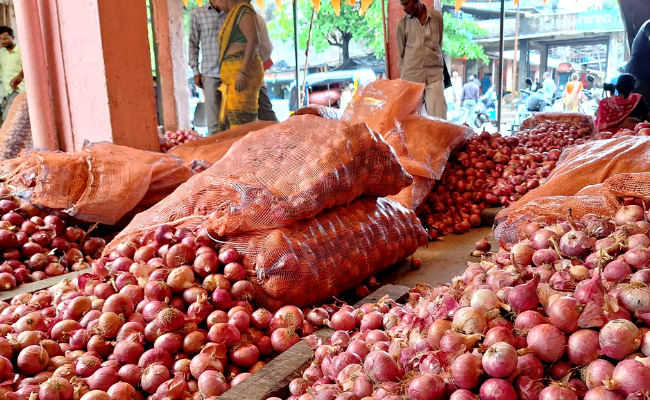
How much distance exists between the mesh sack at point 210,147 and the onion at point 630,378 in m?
3.09

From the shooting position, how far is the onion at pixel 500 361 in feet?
2.92

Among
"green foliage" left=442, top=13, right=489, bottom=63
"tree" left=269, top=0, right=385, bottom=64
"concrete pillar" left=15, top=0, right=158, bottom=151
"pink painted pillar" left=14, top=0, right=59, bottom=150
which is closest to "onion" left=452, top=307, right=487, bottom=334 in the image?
"concrete pillar" left=15, top=0, right=158, bottom=151

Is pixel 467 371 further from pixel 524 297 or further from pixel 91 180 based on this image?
pixel 91 180

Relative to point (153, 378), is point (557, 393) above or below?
above

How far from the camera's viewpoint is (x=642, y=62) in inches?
262

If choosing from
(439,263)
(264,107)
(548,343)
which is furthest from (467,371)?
(264,107)

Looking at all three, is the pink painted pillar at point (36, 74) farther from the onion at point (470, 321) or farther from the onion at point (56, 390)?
the onion at point (470, 321)

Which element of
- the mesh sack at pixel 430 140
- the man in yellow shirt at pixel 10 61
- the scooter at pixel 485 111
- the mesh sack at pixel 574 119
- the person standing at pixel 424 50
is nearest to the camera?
the mesh sack at pixel 430 140

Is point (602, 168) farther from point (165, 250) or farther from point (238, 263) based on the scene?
point (165, 250)

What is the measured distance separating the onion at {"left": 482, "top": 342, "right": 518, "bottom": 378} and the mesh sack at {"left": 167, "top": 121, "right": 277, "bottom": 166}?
2.97m

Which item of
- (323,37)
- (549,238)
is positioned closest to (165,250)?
(549,238)

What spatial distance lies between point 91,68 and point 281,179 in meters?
1.98

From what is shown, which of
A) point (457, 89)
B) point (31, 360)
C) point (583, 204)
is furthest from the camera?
point (457, 89)

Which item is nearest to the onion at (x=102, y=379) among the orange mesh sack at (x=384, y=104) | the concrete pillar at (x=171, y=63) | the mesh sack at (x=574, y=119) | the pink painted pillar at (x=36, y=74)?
the orange mesh sack at (x=384, y=104)
